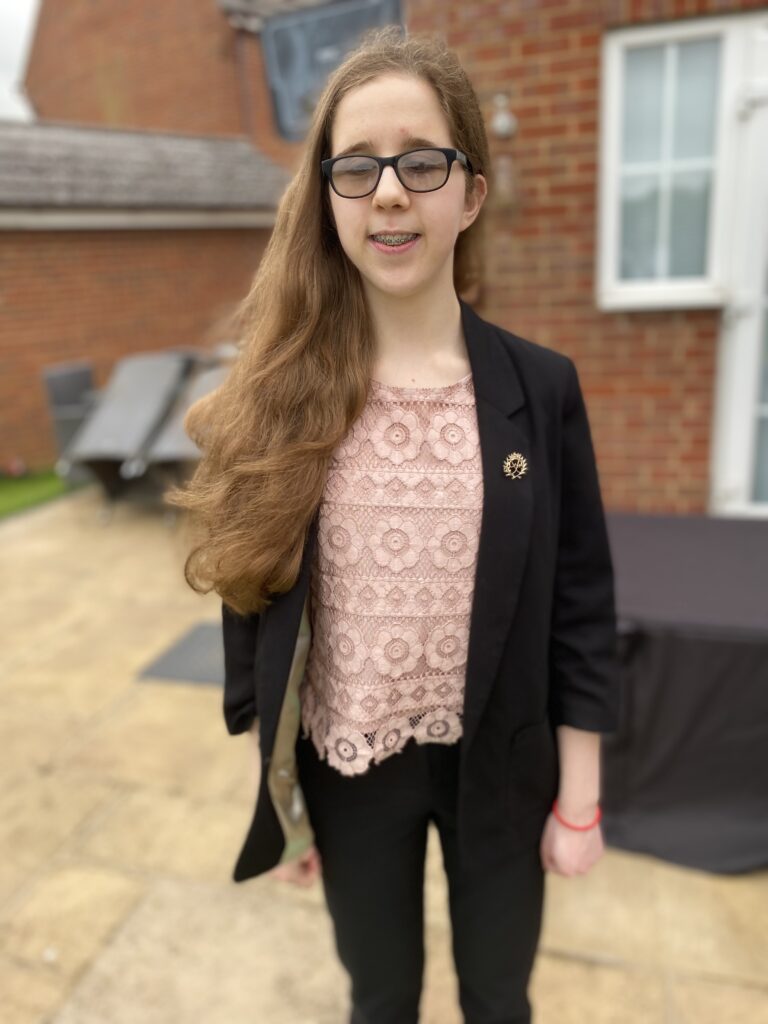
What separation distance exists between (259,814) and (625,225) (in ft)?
10.1

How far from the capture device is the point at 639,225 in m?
3.46

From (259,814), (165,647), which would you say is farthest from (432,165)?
(165,647)

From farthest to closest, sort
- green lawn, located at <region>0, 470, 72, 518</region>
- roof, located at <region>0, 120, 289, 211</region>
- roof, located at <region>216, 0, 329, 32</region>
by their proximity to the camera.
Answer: roof, located at <region>216, 0, 329, 32</region>
roof, located at <region>0, 120, 289, 211</region>
green lawn, located at <region>0, 470, 72, 518</region>

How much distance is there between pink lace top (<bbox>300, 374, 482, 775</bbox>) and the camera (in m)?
1.23

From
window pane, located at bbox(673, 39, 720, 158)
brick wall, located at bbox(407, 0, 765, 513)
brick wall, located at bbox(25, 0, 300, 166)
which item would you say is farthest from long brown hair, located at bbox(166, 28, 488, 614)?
brick wall, located at bbox(25, 0, 300, 166)

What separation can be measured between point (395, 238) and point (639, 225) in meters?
2.75

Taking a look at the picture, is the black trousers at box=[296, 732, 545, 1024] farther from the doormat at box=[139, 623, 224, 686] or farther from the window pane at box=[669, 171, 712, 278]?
the window pane at box=[669, 171, 712, 278]

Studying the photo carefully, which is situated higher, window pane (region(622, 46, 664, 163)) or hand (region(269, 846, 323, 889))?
window pane (region(622, 46, 664, 163))

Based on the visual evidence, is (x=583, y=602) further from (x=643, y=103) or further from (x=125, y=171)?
(x=125, y=171)

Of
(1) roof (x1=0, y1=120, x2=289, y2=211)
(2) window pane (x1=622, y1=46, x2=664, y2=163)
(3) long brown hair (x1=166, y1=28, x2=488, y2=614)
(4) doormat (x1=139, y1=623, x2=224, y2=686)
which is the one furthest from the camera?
(1) roof (x1=0, y1=120, x2=289, y2=211)

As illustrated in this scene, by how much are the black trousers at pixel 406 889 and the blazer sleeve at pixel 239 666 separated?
0.14 metres

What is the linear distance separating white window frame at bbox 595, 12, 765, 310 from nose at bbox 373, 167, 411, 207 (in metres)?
2.65

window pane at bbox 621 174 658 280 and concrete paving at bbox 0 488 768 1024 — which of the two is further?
window pane at bbox 621 174 658 280

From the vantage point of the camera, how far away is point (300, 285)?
125 cm
